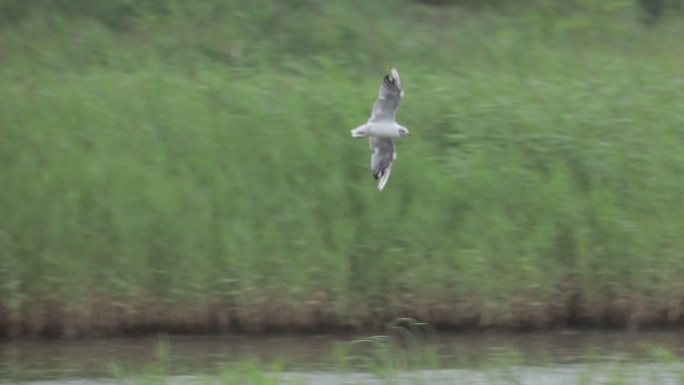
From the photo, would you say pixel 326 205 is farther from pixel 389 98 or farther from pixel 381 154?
pixel 389 98

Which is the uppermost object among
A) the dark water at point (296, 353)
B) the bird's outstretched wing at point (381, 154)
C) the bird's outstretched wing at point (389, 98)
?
the bird's outstretched wing at point (389, 98)

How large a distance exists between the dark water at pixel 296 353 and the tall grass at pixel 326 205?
0.13m

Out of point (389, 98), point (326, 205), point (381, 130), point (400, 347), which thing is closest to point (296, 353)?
point (400, 347)

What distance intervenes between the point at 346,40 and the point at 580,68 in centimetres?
192

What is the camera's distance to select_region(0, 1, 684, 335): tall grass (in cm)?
791

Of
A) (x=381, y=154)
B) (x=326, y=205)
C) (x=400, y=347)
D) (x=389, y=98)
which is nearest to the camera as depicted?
(x=389, y=98)

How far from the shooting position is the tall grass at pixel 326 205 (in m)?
7.91

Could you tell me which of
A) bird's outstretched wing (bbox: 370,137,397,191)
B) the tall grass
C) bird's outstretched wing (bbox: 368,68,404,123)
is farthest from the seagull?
the tall grass

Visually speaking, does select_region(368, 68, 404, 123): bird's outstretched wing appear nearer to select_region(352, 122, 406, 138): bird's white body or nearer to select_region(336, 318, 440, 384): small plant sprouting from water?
select_region(352, 122, 406, 138): bird's white body

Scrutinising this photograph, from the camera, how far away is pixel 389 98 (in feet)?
18.3

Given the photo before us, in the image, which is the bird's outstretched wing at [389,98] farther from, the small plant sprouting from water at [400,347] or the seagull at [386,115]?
the small plant sprouting from water at [400,347]

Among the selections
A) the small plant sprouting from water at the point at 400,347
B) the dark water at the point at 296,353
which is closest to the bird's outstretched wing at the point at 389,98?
the small plant sprouting from water at the point at 400,347

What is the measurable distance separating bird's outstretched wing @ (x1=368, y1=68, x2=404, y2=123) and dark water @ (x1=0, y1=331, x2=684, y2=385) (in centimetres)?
182

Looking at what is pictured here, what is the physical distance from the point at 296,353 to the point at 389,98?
245 centimetres
